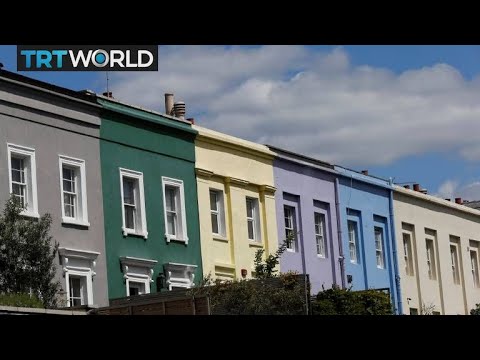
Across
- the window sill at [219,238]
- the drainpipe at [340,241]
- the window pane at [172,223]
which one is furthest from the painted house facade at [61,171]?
the drainpipe at [340,241]

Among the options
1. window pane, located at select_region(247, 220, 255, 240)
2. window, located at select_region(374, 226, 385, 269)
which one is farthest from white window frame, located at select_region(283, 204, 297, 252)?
window, located at select_region(374, 226, 385, 269)

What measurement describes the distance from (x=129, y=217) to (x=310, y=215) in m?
7.38

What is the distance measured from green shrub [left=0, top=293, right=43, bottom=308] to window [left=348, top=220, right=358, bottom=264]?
41.8ft

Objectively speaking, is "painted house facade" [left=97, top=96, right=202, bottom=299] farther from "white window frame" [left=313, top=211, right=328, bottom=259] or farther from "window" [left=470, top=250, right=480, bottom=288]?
"window" [left=470, top=250, right=480, bottom=288]

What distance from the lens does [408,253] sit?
2838cm

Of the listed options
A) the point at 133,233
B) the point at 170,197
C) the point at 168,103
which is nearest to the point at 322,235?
the point at 168,103

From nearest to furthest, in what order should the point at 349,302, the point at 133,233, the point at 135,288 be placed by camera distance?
the point at 349,302, the point at 135,288, the point at 133,233

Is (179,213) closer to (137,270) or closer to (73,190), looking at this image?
(137,270)

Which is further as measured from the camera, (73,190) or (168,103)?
(168,103)

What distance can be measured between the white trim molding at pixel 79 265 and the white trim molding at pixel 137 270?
2.50 feet

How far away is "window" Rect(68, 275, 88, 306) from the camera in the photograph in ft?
53.6

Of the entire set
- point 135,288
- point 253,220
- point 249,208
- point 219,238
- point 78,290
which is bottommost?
point 78,290

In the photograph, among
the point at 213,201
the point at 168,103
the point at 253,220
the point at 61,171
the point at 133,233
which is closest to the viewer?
the point at 61,171
